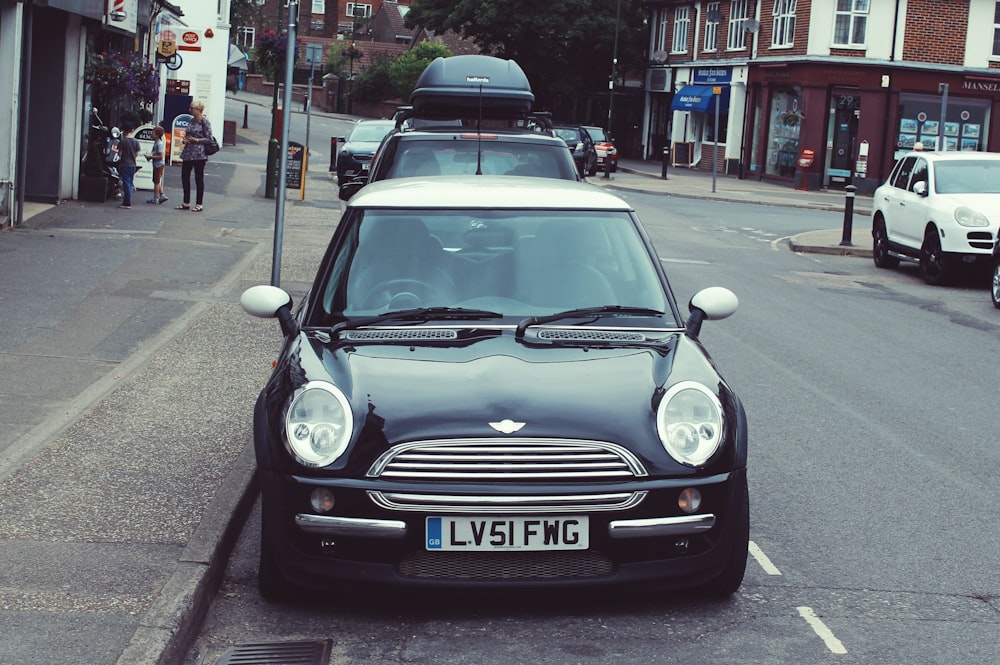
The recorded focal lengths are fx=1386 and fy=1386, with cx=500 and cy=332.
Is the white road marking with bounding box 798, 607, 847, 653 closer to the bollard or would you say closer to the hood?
the hood

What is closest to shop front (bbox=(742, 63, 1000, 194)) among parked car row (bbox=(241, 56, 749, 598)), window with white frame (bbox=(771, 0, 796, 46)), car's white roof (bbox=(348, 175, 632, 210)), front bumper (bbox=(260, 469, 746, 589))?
window with white frame (bbox=(771, 0, 796, 46))

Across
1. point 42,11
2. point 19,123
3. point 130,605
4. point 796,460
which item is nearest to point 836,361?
point 796,460

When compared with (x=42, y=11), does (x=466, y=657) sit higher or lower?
lower

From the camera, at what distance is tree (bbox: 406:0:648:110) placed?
60719 mm

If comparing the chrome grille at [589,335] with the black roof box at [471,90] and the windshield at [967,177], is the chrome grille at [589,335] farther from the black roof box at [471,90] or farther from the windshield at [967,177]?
the windshield at [967,177]

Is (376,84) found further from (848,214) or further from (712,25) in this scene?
(848,214)

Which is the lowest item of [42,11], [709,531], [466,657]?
[466,657]

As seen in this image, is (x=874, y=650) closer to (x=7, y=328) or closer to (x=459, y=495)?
(x=459, y=495)

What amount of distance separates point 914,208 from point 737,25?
34611 millimetres

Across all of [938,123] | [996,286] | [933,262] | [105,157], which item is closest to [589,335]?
[996,286]

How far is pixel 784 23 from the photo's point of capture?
48312mm

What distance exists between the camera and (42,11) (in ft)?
69.2

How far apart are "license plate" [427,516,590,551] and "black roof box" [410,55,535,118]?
1380 centimetres

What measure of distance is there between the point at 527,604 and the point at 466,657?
622mm
